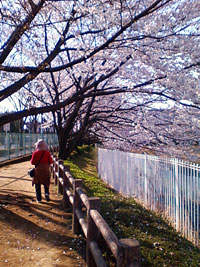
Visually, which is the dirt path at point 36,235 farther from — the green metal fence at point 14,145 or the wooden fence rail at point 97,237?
the green metal fence at point 14,145

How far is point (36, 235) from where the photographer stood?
4828mm

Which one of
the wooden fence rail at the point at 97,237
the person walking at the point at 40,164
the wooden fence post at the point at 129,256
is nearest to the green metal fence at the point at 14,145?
the person walking at the point at 40,164

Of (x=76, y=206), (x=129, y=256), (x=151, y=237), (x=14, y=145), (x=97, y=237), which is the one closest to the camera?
(x=129, y=256)

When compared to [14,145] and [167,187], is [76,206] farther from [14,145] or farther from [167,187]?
[14,145]

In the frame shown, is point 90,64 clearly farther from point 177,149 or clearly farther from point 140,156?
point 177,149

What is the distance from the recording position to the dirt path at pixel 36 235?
3921mm

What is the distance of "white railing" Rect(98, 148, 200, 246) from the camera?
219 inches

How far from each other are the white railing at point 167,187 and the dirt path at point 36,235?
243cm

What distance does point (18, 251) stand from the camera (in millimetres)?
4172

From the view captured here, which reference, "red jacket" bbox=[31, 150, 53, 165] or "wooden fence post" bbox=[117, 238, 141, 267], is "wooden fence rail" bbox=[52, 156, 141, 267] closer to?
"wooden fence post" bbox=[117, 238, 141, 267]

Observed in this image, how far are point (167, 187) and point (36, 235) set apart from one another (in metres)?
3.43

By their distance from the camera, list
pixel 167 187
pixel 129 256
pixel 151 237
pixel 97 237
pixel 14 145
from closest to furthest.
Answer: pixel 129 256
pixel 97 237
pixel 151 237
pixel 167 187
pixel 14 145

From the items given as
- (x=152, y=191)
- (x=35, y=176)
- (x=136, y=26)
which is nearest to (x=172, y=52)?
(x=136, y=26)

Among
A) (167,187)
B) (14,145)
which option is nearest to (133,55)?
(167,187)
